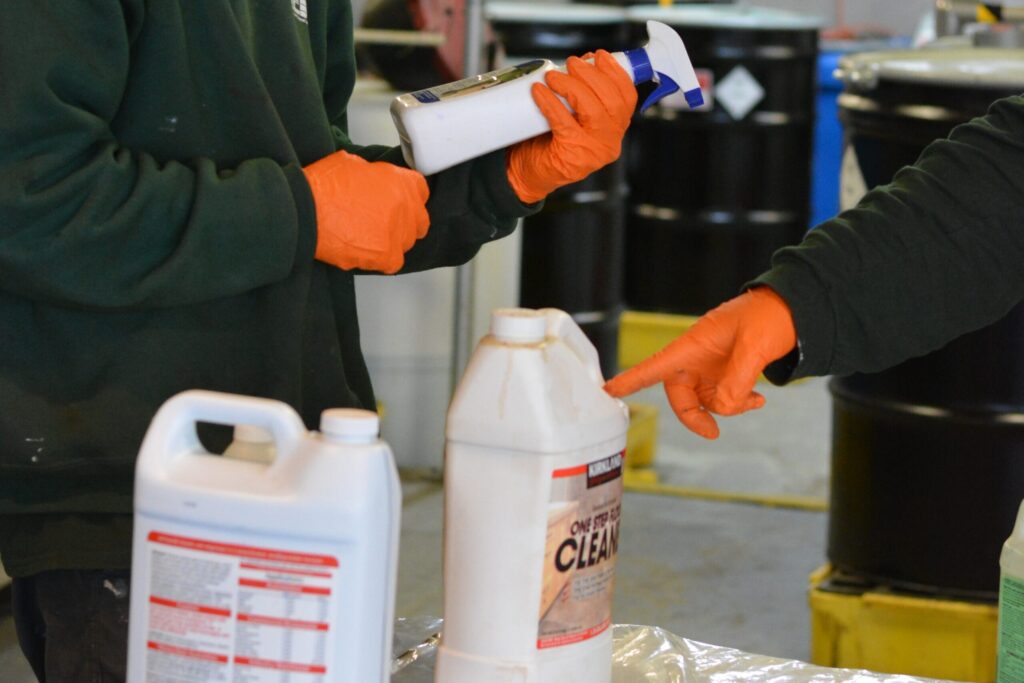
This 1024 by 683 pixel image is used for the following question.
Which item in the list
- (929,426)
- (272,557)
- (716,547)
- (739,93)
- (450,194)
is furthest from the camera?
(739,93)

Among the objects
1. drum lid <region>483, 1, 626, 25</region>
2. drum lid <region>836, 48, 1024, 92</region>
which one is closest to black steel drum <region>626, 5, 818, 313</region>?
drum lid <region>483, 1, 626, 25</region>

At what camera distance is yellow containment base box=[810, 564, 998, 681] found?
2520 millimetres

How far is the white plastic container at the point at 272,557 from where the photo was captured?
3.00 feet

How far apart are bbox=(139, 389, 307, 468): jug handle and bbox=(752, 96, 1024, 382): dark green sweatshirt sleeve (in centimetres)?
46

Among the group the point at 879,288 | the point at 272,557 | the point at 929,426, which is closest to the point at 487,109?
the point at 879,288

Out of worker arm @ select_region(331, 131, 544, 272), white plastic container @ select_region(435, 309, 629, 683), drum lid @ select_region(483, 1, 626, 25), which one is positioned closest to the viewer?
white plastic container @ select_region(435, 309, 629, 683)

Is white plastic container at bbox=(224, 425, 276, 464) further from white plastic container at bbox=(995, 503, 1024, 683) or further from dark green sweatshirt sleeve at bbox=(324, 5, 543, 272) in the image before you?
white plastic container at bbox=(995, 503, 1024, 683)

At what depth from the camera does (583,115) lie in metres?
1.28

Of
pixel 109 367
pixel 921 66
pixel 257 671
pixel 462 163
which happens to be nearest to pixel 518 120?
pixel 462 163

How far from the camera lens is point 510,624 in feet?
3.49

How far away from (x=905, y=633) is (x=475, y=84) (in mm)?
1653

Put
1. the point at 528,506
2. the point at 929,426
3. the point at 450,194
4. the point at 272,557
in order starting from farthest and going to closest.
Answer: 1. the point at 929,426
2. the point at 450,194
3. the point at 528,506
4. the point at 272,557

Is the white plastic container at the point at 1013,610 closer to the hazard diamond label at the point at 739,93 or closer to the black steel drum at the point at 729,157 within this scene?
the black steel drum at the point at 729,157

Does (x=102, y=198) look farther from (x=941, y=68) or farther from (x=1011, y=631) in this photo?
(x=941, y=68)
